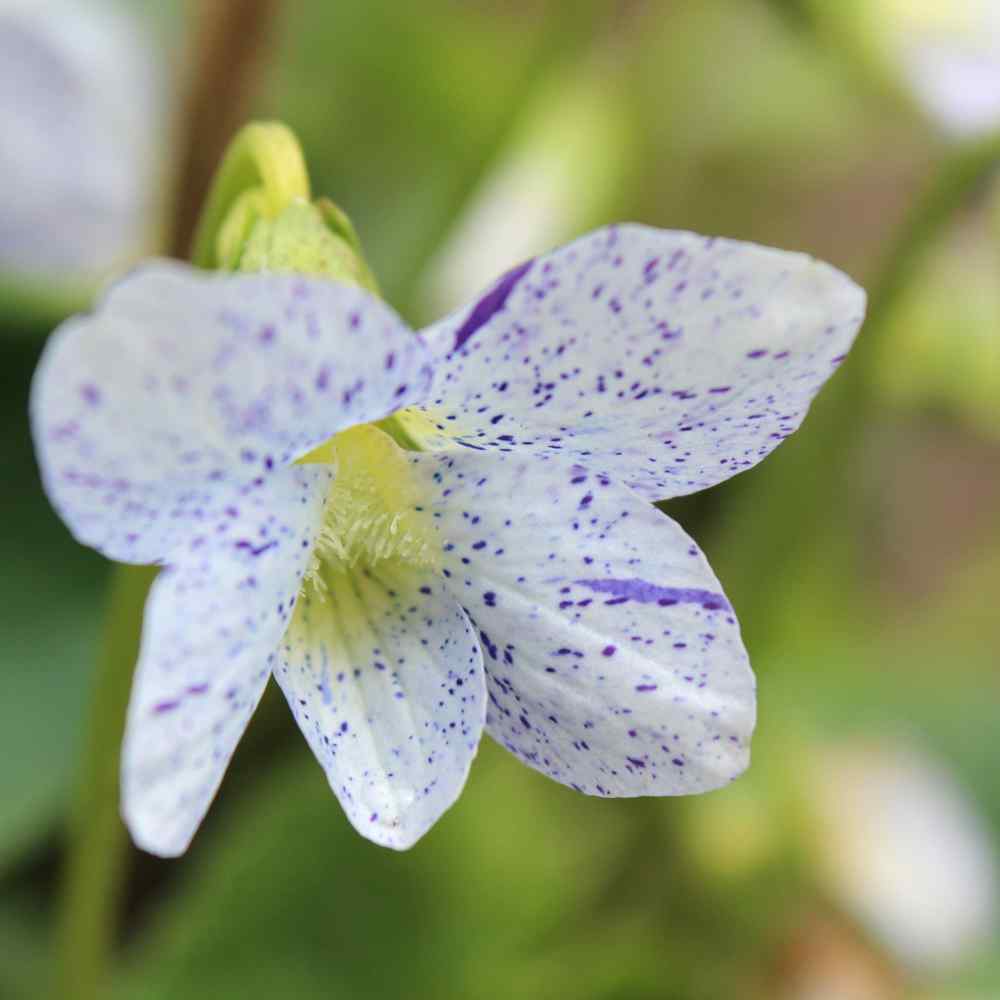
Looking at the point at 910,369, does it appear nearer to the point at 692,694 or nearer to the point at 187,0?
the point at 692,694

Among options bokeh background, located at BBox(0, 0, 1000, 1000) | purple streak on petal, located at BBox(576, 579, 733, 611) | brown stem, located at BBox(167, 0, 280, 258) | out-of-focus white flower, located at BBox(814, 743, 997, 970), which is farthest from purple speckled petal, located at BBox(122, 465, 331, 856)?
out-of-focus white flower, located at BBox(814, 743, 997, 970)

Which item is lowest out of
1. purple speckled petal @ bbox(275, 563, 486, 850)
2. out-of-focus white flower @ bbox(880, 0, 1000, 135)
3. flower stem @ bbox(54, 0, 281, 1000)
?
flower stem @ bbox(54, 0, 281, 1000)

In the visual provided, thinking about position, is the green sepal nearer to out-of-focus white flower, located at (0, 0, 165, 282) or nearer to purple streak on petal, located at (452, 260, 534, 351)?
purple streak on petal, located at (452, 260, 534, 351)

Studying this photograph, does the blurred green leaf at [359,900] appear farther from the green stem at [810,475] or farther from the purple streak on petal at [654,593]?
the purple streak on petal at [654,593]

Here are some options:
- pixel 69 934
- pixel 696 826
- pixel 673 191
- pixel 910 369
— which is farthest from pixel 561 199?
pixel 69 934

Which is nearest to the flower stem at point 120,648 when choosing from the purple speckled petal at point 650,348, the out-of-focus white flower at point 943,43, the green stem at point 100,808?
the green stem at point 100,808

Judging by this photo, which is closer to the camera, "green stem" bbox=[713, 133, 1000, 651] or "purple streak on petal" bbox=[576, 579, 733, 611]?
"purple streak on petal" bbox=[576, 579, 733, 611]

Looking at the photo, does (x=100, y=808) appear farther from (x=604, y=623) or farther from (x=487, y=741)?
(x=487, y=741)
